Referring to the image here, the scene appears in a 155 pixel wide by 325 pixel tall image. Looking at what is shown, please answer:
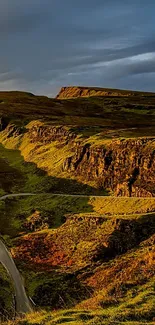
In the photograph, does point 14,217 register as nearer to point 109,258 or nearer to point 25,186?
point 25,186

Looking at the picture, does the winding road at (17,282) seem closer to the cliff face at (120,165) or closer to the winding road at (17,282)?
the winding road at (17,282)

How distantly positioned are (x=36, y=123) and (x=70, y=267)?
11171 centimetres

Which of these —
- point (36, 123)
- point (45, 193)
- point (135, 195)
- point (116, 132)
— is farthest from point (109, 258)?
point (36, 123)

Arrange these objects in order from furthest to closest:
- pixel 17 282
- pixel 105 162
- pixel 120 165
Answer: pixel 105 162, pixel 120 165, pixel 17 282

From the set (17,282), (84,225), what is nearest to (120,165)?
(84,225)

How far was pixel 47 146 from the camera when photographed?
150000 millimetres

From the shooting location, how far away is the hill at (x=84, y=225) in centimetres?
3375

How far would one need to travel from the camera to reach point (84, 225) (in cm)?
8444

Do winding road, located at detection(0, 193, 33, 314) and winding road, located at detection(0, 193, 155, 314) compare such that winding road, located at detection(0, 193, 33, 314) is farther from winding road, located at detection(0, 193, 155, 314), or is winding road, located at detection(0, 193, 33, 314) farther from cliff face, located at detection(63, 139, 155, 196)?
cliff face, located at detection(63, 139, 155, 196)

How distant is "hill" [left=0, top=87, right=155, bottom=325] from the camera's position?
33750 millimetres

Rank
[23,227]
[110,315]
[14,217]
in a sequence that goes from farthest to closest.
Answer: [14,217] < [23,227] < [110,315]

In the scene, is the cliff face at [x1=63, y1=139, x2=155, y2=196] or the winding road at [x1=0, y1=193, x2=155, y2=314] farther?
the cliff face at [x1=63, y1=139, x2=155, y2=196]

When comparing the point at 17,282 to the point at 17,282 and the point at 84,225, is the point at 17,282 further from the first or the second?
the point at 84,225

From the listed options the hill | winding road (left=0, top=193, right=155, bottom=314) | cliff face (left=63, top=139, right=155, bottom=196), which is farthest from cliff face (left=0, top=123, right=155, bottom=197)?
winding road (left=0, top=193, right=155, bottom=314)
